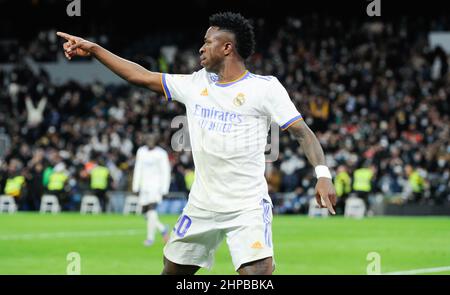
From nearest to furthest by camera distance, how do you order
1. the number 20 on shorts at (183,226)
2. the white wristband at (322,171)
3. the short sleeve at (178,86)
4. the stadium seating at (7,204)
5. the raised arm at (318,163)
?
the raised arm at (318,163) < the white wristband at (322,171) < the number 20 on shorts at (183,226) < the short sleeve at (178,86) < the stadium seating at (7,204)

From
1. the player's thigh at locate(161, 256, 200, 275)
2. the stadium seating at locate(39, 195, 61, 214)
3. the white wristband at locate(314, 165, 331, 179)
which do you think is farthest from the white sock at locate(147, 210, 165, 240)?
the stadium seating at locate(39, 195, 61, 214)

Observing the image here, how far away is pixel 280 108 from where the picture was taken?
735cm

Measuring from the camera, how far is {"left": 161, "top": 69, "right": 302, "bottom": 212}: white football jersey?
24.2ft

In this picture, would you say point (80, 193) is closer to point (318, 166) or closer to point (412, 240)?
point (412, 240)

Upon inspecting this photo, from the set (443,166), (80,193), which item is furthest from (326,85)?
(80,193)

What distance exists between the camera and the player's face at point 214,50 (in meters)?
7.52

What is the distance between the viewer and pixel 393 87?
3556 centimetres

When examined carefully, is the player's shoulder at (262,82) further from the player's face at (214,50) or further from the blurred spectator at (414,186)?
the blurred spectator at (414,186)

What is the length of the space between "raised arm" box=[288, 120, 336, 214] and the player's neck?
0.63 m

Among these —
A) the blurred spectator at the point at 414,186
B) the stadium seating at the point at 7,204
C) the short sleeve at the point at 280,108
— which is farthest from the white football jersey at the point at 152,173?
the stadium seating at the point at 7,204

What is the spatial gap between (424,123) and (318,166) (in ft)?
88.1

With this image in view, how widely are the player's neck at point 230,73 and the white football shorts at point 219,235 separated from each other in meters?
1.04

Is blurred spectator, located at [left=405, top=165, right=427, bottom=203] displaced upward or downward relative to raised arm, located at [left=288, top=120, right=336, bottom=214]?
downward
